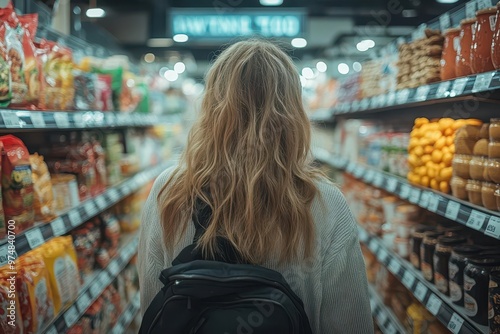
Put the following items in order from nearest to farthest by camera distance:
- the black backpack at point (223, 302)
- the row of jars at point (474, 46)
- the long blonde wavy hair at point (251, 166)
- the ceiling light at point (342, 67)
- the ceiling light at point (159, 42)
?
the black backpack at point (223, 302)
the long blonde wavy hair at point (251, 166)
the row of jars at point (474, 46)
the ceiling light at point (342, 67)
the ceiling light at point (159, 42)

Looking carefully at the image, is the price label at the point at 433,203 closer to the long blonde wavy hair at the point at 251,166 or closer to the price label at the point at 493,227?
the price label at the point at 493,227

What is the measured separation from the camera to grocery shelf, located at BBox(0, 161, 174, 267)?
159 centimetres

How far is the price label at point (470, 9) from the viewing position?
6.60ft

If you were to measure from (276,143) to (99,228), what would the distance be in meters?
1.90

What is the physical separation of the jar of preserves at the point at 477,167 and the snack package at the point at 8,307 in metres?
1.61

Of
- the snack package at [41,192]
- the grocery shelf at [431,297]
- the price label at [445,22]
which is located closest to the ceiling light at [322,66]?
the grocery shelf at [431,297]

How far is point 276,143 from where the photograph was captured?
1422 millimetres

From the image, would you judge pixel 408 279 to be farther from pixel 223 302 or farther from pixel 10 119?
pixel 10 119

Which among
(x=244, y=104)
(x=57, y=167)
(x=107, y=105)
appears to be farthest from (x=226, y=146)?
(x=107, y=105)

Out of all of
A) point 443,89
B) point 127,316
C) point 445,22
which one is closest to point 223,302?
point 443,89

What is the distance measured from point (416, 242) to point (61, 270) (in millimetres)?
1600

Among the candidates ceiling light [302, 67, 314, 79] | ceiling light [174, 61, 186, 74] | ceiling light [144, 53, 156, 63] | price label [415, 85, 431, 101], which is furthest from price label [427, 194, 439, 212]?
ceiling light [174, 61, 186, 74]

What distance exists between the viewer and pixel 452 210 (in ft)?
6.16

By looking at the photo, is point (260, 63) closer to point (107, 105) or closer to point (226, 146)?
point (226, 146)
